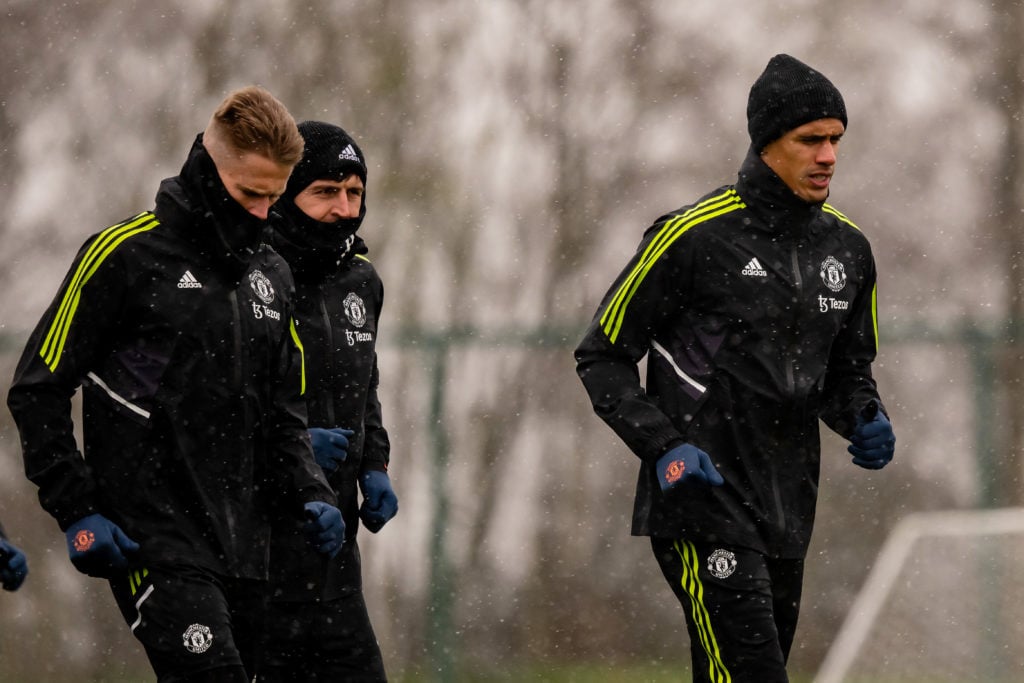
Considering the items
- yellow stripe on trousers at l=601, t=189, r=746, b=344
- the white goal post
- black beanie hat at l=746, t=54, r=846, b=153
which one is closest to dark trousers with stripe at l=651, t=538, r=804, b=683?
yellow stripe on trousers at l=601, t=189, r=746, b=344

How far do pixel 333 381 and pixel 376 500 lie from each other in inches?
17.6

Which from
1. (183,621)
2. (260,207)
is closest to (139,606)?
(183,621)

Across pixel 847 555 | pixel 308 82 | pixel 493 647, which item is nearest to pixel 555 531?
pixel 493 647

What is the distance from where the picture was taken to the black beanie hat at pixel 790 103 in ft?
18.8

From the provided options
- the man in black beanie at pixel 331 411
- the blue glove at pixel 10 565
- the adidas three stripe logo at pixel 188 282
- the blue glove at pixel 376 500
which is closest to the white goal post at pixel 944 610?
the blue glove at pixel 376 500

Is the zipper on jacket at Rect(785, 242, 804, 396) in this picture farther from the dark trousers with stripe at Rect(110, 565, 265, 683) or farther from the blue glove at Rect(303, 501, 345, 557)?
the dark trousers with stripe at Rect(110, 565, 265, 683)

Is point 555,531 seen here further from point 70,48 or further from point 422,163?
point 70,48

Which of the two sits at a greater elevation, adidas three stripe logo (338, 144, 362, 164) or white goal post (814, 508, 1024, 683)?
adidas three stripe logo (338, 144, 362, 164)

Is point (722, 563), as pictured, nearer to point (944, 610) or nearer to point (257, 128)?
point (257, 128)

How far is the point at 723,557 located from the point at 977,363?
5.31 meters

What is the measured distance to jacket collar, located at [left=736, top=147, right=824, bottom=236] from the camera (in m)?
5.72

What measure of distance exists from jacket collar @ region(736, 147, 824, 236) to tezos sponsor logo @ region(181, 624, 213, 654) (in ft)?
7.00

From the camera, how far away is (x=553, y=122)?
12.4 meters

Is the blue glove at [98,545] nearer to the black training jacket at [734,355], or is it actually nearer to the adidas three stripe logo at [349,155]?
the black training jacket at [734,355]
